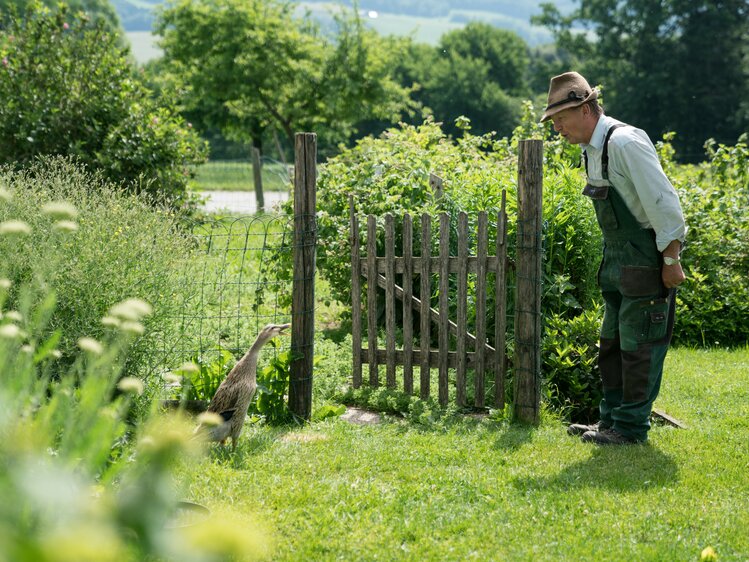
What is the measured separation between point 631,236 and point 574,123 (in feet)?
2.70

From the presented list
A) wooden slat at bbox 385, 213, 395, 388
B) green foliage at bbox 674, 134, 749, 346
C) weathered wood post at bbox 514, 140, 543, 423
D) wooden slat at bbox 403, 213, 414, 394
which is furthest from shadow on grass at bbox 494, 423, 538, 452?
green foliage at bbox 674, 134, 749, 346

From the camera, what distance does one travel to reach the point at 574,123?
5418 mm

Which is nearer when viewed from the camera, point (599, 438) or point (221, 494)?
point (221, 494)

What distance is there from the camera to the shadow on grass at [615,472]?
473 centimetres

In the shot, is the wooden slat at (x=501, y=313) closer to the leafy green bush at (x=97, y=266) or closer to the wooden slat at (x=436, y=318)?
the wooden slat at (x=436, y=318)

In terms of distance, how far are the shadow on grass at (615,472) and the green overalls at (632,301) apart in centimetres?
29

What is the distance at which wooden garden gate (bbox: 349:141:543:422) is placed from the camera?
19.5ft

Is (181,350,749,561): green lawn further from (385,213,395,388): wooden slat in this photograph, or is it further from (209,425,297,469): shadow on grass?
(385,213,395,388): wooden slat

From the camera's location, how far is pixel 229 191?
3039 cm

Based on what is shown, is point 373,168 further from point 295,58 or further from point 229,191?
point 229,191

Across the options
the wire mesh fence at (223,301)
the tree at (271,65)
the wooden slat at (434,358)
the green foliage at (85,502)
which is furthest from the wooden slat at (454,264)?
the tree at (271,65)

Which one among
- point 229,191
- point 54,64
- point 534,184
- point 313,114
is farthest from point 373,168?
point 229,191

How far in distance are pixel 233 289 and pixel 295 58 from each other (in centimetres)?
1842

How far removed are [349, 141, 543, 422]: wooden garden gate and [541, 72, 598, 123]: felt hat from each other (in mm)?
448
